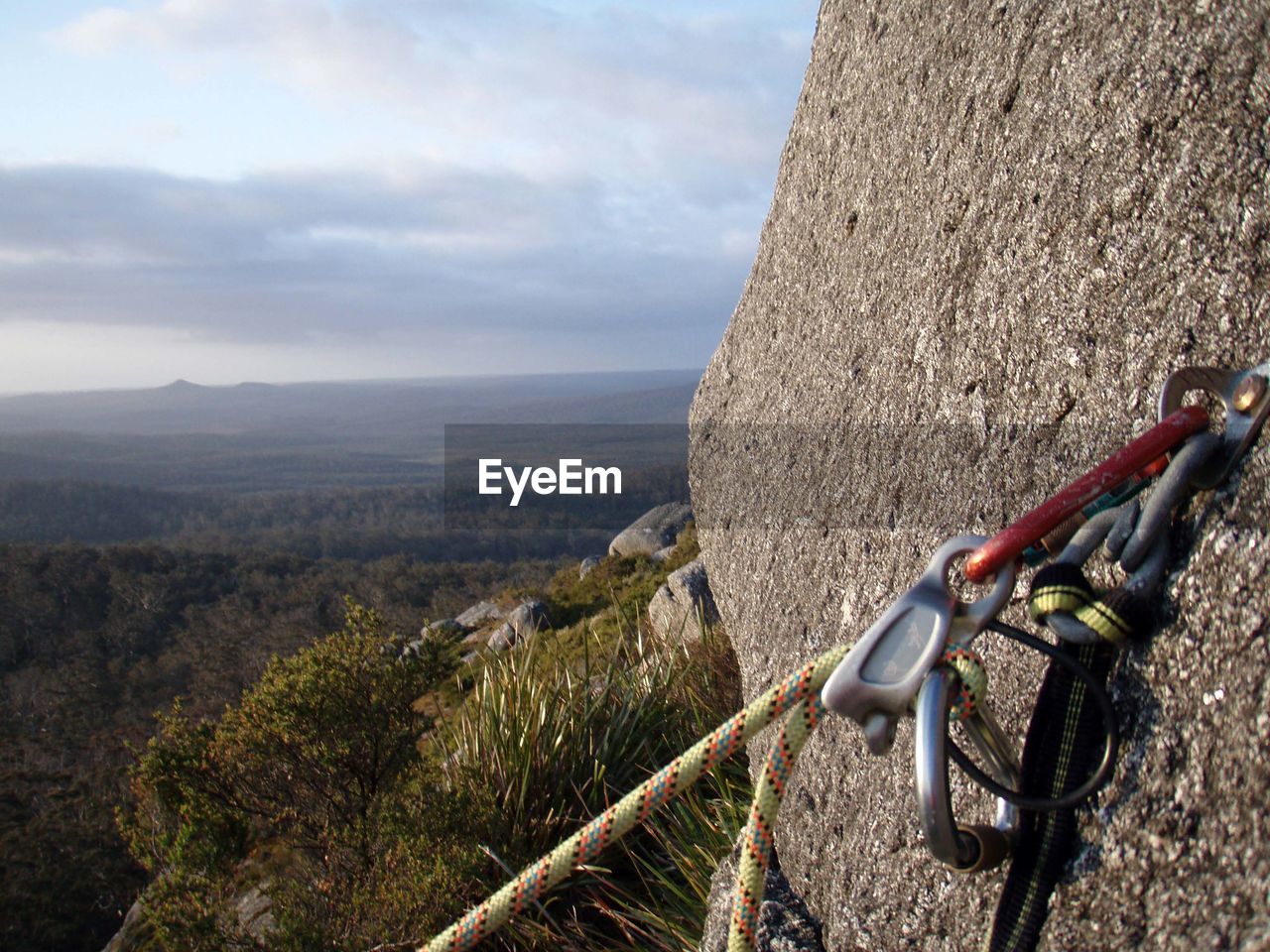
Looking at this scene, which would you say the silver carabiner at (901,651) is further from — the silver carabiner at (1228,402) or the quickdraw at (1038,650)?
the silver carabiner at (1228,402)

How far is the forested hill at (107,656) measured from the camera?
16.2 metres

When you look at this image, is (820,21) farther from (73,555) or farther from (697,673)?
(73,555)

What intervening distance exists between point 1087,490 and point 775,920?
1.53m

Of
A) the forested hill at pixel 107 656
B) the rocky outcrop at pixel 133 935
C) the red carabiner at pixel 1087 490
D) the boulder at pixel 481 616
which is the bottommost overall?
the forested hill at pixel 107 656

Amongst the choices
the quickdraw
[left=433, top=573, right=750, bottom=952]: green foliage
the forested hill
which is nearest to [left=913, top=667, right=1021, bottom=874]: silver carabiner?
the quickdraw

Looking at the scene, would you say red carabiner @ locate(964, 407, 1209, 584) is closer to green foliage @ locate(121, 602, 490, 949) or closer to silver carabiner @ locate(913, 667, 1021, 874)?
silver carabiner @ locate(913, 667, 1021, 874)

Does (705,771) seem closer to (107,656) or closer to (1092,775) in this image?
(1092,775)

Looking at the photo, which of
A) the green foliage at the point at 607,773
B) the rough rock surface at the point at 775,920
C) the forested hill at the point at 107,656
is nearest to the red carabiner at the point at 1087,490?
the rough rock surface at the point at 775,920

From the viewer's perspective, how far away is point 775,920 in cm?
240

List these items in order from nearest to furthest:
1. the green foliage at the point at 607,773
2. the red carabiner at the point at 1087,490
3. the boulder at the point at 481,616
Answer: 1. the red carabiner at the point at 1087,490
2. the green foliage at the point at 607,773
3. the boulder at the point at 481,616

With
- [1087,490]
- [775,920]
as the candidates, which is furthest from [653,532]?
[1087,490]

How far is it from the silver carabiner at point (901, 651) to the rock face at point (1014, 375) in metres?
0.27

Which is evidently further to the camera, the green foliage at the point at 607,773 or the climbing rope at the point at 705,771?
the green foliage at the point at 607,773

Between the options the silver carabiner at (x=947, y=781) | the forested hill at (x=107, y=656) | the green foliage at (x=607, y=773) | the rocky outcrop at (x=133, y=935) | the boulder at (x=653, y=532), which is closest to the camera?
the silver carabiner at (x=947, y=781)
